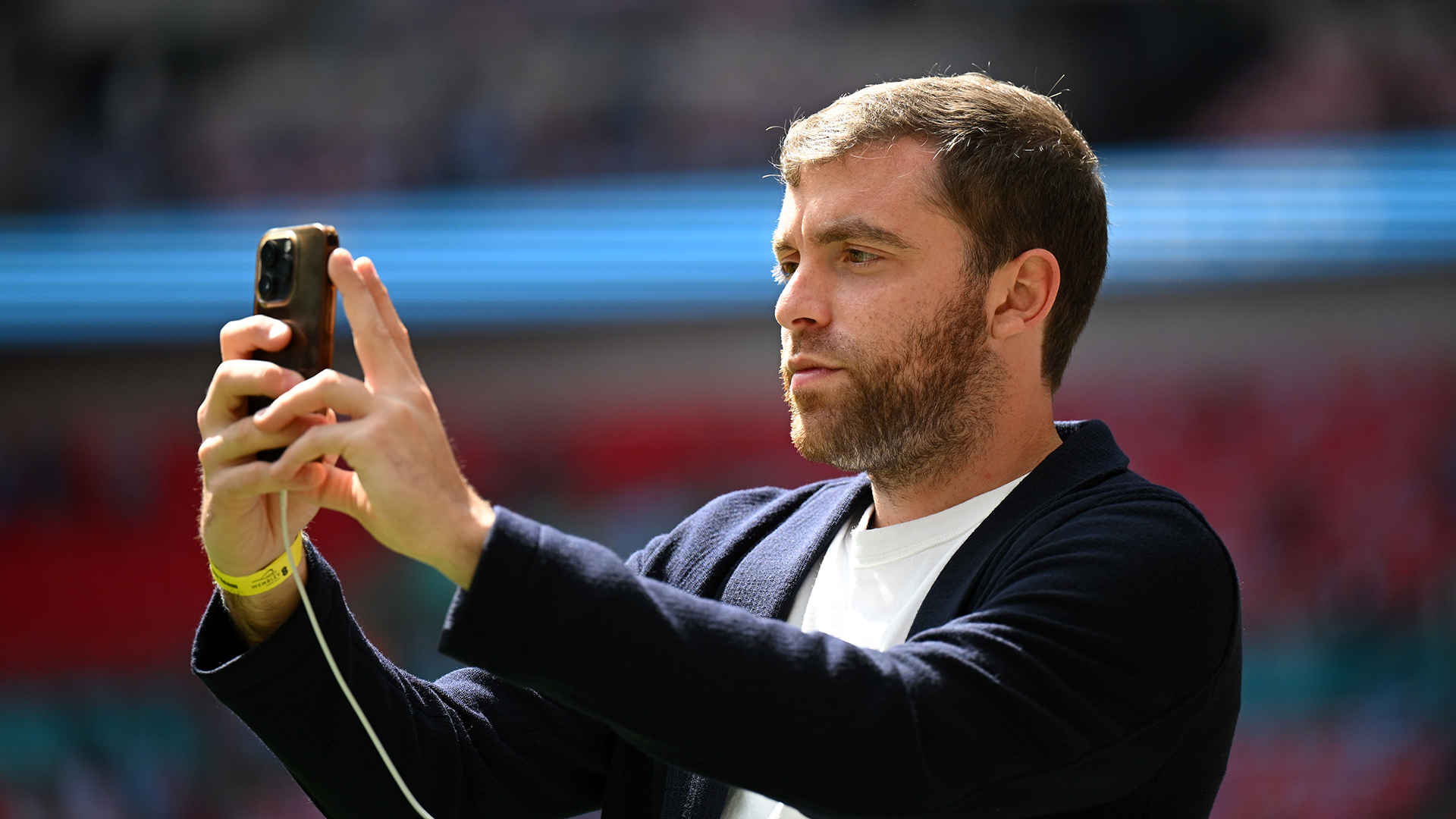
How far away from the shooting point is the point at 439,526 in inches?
42.1

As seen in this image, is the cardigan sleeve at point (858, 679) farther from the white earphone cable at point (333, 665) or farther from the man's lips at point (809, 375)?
the man's lips at point (809, 375)

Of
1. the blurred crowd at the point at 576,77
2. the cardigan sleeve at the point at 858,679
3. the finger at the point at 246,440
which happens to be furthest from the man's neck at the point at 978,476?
the blurred crowd at the point at 576,77

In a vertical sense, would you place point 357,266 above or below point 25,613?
above

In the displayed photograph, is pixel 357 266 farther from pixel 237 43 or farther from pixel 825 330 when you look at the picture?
pixel 237 43

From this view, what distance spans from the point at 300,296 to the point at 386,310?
15 cm

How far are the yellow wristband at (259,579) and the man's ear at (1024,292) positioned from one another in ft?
3.37

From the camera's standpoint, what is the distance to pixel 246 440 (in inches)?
45.9

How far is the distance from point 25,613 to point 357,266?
5214mm

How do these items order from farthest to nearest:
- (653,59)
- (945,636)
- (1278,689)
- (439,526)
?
(653,59)
(1278,689)
(945,636)
(439,526)

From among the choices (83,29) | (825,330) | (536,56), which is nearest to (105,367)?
(83,29)

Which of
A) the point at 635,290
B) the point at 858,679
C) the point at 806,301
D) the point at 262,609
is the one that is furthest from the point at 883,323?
the point at 635,290

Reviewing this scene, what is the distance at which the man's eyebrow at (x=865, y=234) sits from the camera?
166 centimetres

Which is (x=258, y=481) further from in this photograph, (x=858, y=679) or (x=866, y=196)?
(x=866, y=196)

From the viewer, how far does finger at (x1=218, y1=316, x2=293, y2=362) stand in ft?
4.04
